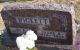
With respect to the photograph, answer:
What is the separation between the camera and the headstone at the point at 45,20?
4.45 metres

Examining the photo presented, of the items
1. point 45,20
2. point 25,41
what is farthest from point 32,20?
point 25,41

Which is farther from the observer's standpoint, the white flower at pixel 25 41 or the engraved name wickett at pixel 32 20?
the engraved name wickett at pixel 32 20

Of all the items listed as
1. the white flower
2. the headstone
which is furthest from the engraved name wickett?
the white flower

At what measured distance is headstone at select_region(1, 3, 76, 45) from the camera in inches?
175

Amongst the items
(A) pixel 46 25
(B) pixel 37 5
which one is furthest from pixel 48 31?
(B) pixel 37 5

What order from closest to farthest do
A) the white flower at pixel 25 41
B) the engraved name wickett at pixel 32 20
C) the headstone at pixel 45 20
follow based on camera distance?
the white flower at pixel 25 41
the headstone at pixel 45 20
the engraved name wickett at pixel 32 20

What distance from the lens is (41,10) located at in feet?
14.9

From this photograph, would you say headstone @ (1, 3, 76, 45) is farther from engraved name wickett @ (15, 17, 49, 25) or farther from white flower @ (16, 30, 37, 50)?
white flower @ (16, 30, 37, 50)

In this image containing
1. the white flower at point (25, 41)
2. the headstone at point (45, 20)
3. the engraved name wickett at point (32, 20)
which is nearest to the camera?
the white flower at point (25, 41)

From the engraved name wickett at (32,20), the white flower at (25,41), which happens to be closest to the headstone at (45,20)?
the engraved name wickett at (32,20)

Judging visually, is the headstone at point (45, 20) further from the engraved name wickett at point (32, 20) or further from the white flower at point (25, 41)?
the white flower at point (25, 41)

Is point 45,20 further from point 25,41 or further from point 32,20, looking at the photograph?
point 25,41

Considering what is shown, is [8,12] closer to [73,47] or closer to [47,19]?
[47,19]

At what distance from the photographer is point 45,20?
4.58 m
